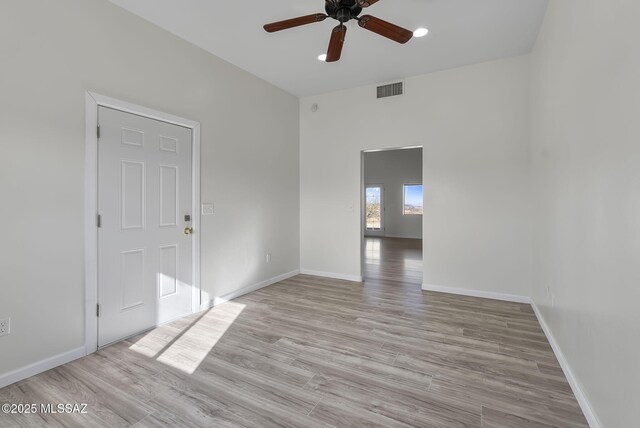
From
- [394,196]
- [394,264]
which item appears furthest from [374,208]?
[394,264]

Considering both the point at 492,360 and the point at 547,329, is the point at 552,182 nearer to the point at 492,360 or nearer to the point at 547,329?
the point at 547,329

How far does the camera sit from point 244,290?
435 cm

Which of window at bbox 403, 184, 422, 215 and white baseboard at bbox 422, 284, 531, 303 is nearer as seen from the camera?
white baseboard at bbox 422, 284, 531, 303

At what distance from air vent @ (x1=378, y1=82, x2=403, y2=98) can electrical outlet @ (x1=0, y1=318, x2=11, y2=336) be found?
4836mm

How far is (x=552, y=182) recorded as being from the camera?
8.92 feet

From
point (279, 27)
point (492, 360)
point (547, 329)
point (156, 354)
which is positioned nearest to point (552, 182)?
point (547, 329)

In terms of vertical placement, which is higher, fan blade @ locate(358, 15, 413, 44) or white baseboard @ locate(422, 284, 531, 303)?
fan blade @ locate(358, 15, 413, 44)

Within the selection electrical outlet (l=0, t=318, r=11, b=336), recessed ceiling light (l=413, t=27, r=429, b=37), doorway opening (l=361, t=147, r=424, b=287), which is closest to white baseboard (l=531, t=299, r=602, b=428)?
recessed ceiling light (l=413, t=27, r=429, b=37)

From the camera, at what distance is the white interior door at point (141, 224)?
2.75m

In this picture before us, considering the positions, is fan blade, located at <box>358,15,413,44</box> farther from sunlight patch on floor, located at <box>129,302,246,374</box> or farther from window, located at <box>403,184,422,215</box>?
window, located at <box>403,184,422,215</box>

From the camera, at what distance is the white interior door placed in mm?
2746

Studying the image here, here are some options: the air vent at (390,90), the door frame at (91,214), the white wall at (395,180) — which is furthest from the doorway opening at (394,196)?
the door frame at (91,214)

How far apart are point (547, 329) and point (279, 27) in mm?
3599

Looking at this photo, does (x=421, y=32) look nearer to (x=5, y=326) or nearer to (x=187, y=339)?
(x=187, y=339)
